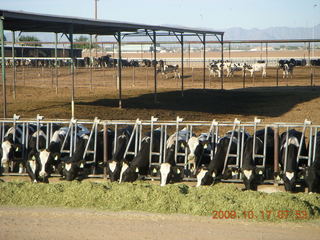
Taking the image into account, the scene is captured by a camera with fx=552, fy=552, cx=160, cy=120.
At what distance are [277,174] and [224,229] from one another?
138 inches

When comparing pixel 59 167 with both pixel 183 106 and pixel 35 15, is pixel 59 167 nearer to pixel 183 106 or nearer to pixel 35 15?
pixel 35 15

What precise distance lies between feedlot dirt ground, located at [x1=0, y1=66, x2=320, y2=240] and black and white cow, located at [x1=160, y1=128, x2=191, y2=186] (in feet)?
7.99

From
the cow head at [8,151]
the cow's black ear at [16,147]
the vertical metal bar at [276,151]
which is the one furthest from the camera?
the cow's black ear at [16,147]

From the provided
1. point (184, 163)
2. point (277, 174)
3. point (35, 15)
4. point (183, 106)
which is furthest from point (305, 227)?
point (183, 106)

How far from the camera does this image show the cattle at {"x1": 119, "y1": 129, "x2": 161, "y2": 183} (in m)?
12.9

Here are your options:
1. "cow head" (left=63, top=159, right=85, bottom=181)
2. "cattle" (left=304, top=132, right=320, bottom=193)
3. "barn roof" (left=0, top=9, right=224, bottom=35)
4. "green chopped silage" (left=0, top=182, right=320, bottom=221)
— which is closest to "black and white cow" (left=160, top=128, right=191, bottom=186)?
"green chopped silage" (left=0, top=182, right=320, bottom=221)

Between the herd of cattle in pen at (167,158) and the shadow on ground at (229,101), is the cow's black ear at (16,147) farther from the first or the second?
the shadow on ground at (229,101)

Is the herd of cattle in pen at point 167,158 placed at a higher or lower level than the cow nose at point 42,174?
higher

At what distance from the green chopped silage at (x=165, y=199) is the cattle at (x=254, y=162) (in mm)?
689

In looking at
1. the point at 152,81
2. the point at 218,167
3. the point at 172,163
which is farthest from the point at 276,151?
the point at 152,81

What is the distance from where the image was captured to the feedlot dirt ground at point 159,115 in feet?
30.2

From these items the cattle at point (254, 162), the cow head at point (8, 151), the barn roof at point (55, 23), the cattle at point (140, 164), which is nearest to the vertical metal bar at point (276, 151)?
the cattle at point (254, 162)

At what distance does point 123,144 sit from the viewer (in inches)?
549

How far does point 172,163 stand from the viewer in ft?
42.8
